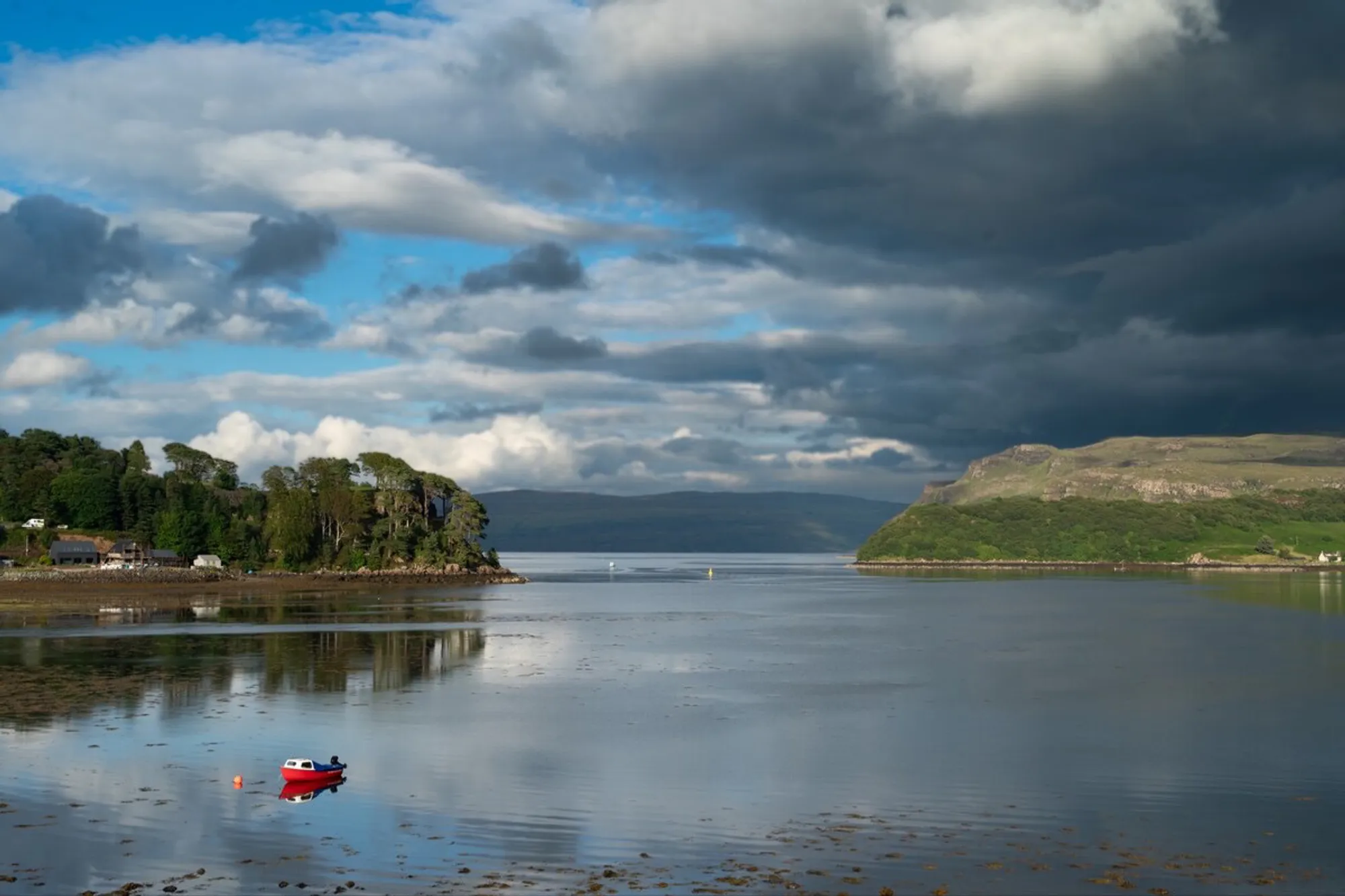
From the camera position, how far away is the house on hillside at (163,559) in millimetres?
193250

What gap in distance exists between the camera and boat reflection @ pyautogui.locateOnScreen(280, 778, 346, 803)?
3112 centimetres

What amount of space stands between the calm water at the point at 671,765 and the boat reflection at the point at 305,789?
0.43 m

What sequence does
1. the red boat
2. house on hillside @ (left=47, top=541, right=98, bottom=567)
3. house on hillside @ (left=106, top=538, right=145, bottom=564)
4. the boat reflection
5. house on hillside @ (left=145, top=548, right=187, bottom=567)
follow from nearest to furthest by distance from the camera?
1. the boat reflection
2. the red boat
3. house on hillside @ (left=47, top=541, right=98, bottom=567)
4. house on hillside @ (left=106, top=538, right=145, bottom=564)
5. house on hillside @ (left=145, top=548, right=187, bottom=567)

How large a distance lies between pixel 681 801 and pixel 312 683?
32.1 metres

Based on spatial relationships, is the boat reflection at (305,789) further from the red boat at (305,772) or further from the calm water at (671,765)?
the calm water at (671,765)

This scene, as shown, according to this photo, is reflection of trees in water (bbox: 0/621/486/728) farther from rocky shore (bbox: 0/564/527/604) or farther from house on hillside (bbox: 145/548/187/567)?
house on hillside (bbox: 145/548/187/567)

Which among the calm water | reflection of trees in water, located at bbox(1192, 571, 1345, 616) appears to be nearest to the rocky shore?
the calm water

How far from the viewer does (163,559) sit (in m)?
196

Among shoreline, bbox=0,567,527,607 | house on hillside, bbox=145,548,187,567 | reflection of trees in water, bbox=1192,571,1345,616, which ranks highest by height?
house on hillside, bbox=145,548,187,567

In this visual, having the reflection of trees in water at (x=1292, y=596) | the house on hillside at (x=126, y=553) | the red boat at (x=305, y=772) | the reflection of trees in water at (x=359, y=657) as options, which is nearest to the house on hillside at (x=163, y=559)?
the house on hillside at (x=126, y=553)

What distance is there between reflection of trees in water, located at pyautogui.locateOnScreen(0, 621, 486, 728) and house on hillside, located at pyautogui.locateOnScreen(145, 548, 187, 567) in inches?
4713

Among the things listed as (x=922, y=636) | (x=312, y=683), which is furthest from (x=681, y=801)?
(x=922, y=636)

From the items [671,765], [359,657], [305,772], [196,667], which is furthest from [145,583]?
[671,765]

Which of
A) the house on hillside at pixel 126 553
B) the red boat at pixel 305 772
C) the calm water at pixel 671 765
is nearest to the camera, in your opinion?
the calm water at pixel 671 765
